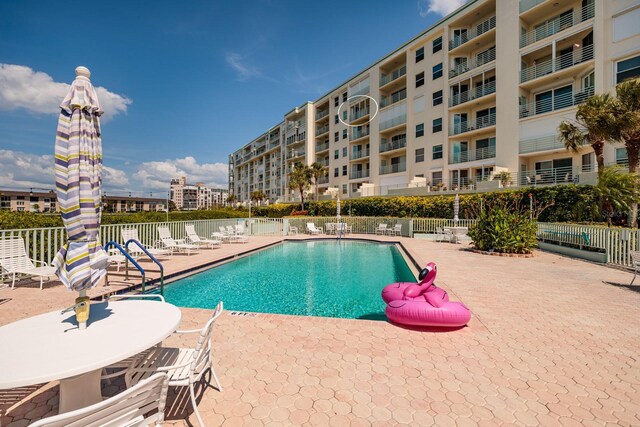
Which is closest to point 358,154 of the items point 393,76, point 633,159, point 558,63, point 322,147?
point 322,147

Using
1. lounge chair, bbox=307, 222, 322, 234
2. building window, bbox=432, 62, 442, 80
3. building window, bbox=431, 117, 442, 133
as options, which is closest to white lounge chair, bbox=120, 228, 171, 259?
lounge chair, bbox=307, 222, 322, 234

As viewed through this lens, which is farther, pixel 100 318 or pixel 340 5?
pixel 340 5

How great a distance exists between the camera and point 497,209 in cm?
1383

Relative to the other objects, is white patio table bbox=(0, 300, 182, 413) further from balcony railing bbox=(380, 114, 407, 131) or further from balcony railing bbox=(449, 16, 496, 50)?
balcony railing bbox=(380, 114, 407, 131)

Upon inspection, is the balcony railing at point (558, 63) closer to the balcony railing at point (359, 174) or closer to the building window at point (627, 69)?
the building window at point (627, 69)

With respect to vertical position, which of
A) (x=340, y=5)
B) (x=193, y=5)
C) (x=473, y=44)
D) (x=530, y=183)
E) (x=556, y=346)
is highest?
(x=473, y=44)

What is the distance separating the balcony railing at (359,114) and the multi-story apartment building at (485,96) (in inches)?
6.2

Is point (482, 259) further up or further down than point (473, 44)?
further down

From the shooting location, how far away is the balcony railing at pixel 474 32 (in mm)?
24908

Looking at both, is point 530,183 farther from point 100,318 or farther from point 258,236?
point 100,318

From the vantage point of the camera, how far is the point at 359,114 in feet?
127

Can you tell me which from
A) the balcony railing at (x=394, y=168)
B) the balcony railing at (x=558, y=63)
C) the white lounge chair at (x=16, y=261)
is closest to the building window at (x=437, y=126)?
the balcony railing at (x=394, y=168)

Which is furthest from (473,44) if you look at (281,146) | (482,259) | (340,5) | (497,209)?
(281,146)

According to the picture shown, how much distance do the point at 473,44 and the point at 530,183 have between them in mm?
13651
